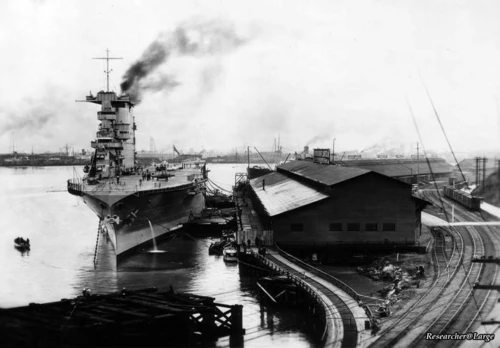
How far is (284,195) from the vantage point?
42719mm

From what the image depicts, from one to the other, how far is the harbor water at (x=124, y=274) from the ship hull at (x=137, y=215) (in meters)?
1.28

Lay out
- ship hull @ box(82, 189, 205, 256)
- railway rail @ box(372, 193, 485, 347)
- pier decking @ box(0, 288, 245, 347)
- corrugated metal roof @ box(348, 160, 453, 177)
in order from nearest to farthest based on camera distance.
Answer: pier decking @ box(0, 288, 245, 347), railway rail @ box(372, 193, 485, 347), ship hull @ box(82, 189, 205, 256), corrugated metal roof @ box(348, 160, 453, 177)

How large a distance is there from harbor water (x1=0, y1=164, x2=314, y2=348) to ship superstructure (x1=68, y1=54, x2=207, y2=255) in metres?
2.02

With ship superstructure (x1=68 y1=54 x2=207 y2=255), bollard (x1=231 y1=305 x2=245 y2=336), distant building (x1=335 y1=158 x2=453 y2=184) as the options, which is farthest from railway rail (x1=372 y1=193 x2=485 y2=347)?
distant building (x1=335 y1=158 x2=453 y2=184)

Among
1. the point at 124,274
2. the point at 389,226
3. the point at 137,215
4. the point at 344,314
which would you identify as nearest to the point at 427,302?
the point at 344,314

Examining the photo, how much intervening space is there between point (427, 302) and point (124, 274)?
64.1ft

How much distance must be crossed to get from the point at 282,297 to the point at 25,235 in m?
32.0

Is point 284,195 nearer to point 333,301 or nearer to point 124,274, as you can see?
point 124,274

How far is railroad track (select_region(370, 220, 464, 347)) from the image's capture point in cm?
1698

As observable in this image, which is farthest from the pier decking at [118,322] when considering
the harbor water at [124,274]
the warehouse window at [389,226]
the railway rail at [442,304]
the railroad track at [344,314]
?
the warehouse window at [389,226]

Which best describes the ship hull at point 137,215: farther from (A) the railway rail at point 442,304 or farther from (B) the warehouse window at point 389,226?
(A) the railway rail at point 442,304

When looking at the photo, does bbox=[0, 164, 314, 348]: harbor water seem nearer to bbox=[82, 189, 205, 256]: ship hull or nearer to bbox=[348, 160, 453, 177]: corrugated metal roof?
bbox=[82, 189, 205, 256]: ship hull

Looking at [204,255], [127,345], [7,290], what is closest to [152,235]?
[204,255]

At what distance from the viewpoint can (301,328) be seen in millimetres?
22828
